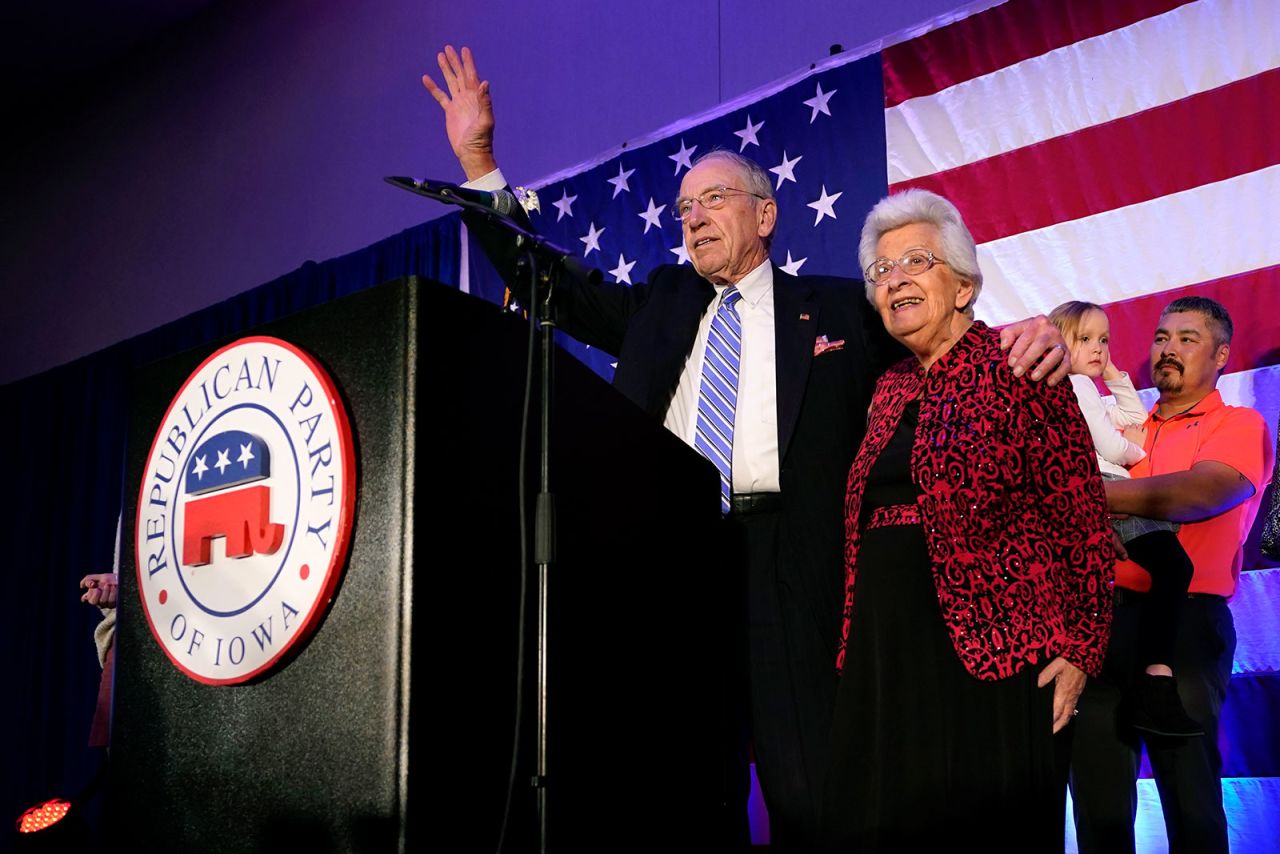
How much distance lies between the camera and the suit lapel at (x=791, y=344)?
214 cm

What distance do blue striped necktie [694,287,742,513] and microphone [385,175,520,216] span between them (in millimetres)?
595

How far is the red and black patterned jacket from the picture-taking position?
178cm

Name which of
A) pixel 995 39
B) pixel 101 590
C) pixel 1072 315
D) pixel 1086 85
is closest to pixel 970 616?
pixel 1072 315

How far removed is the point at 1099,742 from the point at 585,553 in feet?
6.33

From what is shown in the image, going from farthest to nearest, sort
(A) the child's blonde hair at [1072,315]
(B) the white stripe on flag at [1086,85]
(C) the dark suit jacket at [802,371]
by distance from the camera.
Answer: (B) the white stripe on flag at [1086,85] → (A) the child's blonde hair at [1072,315] → (C) the dark suit jacket at [802,371]

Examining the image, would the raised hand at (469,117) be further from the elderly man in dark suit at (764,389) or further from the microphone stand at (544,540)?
the microphone stand at (544,540)

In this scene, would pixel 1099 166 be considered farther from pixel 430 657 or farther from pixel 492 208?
pixel 430 657

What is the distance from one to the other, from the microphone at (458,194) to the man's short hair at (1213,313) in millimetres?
2094

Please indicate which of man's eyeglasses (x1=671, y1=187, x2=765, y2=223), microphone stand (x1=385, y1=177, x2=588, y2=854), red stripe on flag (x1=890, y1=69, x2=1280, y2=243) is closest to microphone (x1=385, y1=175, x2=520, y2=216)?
microphone stand (x1=385, y1=177, x2=588, y2=854)

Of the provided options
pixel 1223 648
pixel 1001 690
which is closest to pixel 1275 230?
pixel 1223 648

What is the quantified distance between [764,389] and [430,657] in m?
1.27

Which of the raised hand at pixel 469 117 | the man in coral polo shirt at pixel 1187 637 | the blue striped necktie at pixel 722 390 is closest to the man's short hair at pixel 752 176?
the blue striped necktie at pixel 722 390

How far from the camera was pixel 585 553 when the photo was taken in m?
1.36

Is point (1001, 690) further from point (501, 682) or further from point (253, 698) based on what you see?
point (253, 698)
